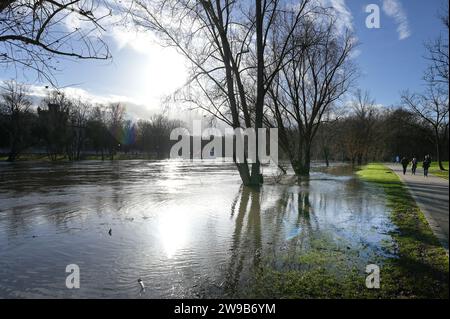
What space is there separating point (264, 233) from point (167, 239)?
258cm

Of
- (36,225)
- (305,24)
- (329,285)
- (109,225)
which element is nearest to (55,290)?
(329,285)

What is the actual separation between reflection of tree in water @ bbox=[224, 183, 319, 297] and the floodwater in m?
0.03

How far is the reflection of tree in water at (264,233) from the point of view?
6777 mm

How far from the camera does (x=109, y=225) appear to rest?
10992mm

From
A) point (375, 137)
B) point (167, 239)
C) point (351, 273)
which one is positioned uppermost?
point (375, 137)

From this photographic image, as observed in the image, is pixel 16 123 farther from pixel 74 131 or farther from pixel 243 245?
pixel 243 245

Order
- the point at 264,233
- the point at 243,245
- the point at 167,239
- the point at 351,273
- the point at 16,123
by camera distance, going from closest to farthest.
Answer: the point at 351,273, the point at 243,245, the point at 167,239, the point at 264,233, the point at 16,123

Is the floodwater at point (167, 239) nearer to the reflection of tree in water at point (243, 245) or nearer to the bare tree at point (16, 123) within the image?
the reflection of tree in water at point (243, 245)

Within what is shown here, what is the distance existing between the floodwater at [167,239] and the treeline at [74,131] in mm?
43543

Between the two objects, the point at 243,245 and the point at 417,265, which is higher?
the point at 417,265

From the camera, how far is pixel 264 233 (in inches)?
390

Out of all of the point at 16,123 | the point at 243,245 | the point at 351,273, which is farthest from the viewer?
the point at 16,123

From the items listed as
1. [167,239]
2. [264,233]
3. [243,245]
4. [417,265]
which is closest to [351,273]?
[417,265]

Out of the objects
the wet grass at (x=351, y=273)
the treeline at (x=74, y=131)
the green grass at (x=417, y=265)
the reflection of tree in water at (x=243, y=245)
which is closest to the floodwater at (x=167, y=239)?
the reflection of tree in water at (x=243, y=245)
